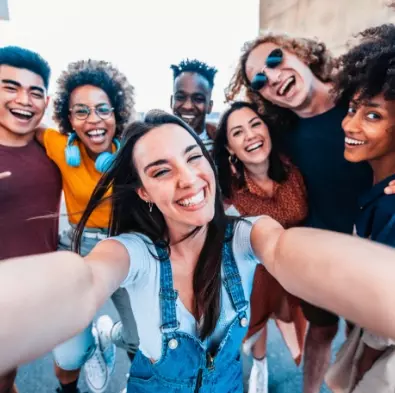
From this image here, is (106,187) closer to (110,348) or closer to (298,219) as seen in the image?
(298,219)

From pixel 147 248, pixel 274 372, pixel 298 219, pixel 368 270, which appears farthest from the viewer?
pixel 274 372

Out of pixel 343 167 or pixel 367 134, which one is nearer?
pixel 367 134

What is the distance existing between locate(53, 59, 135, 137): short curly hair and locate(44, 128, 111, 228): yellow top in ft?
0.40

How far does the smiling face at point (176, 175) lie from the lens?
2.24 ft

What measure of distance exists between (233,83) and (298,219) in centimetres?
67

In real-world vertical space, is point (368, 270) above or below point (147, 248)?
above

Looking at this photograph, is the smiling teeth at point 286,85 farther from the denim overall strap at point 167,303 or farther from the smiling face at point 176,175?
the denim overall strap at point 167,303

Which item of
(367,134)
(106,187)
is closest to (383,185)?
(367,134)

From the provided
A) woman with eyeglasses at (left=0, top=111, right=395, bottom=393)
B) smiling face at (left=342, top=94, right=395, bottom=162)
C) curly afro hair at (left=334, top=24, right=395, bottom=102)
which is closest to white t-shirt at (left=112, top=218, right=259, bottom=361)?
woman with eyeglasses at (left=0, top=111, right=395, bottom=393)

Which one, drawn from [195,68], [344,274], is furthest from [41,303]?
[195,68]

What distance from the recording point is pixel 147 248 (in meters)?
0.68

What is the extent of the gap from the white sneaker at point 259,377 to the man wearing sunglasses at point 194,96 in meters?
1.00

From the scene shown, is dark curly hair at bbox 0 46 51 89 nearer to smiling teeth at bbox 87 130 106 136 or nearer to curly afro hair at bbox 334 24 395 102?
smiling teeth at bbox 87 130 106 136

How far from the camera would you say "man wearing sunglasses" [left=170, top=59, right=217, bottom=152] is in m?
1.45
